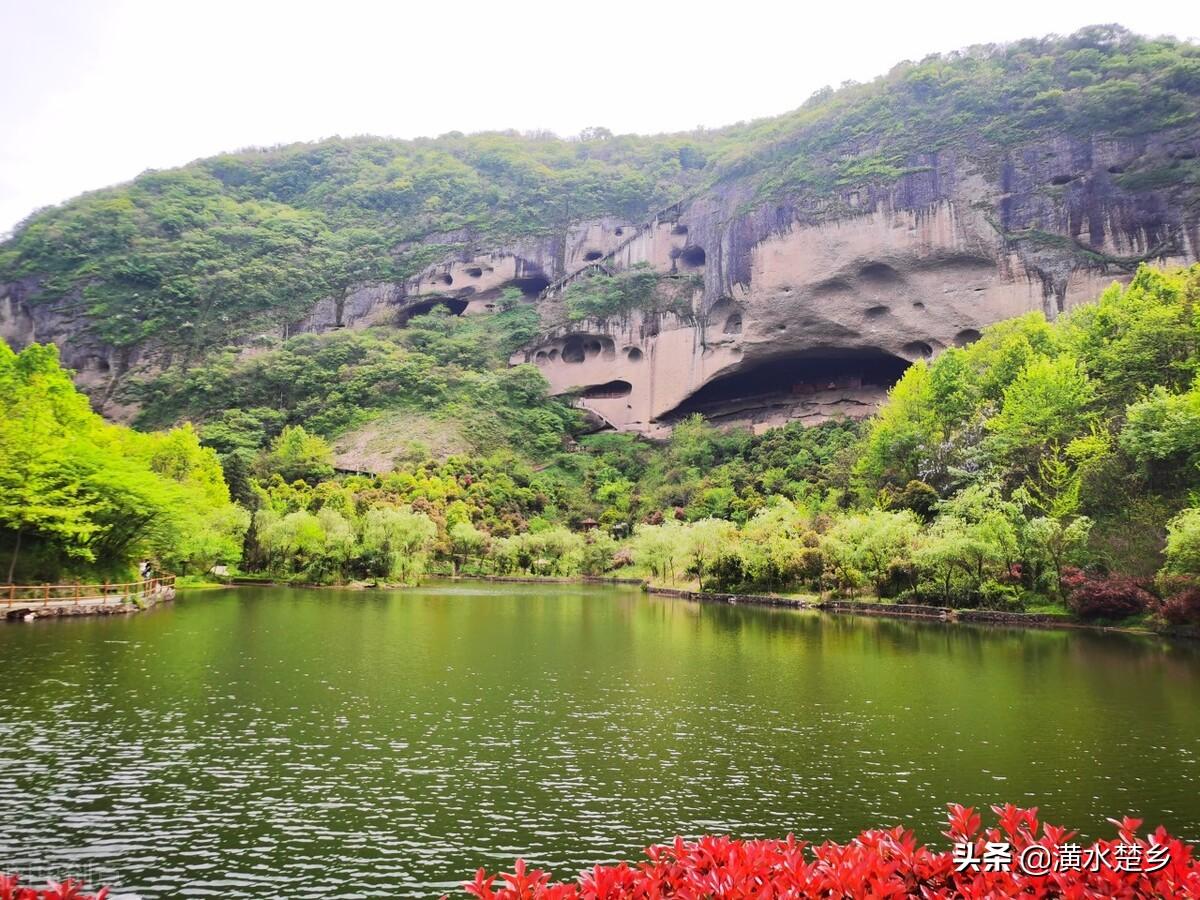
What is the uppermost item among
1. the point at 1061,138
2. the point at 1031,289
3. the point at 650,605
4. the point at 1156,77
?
the point at 1156,77

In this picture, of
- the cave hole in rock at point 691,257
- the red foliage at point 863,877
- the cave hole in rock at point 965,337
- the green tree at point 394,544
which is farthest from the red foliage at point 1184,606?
the cave hole in rock at point 691,257

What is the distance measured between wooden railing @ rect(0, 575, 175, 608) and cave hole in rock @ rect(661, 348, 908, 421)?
4811cm

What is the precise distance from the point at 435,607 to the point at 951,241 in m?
45.6

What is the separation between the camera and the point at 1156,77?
56000mm

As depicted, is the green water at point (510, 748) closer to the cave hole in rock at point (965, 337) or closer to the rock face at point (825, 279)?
the cave hole in rock at point (965, 337)

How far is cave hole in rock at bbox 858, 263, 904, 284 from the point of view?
59319mm

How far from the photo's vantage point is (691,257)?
74.3 m

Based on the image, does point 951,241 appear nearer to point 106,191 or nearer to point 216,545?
point 216,545

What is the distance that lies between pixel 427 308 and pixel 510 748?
80.8 metres

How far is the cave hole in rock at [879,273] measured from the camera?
59319 mm

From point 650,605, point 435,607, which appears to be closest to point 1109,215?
point 650,605

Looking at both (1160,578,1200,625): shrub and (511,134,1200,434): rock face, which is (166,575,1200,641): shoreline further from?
(511,134,1200,434): rock face

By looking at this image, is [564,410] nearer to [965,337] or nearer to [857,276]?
[857,276]

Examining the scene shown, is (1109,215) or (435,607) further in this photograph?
(1109,215)
